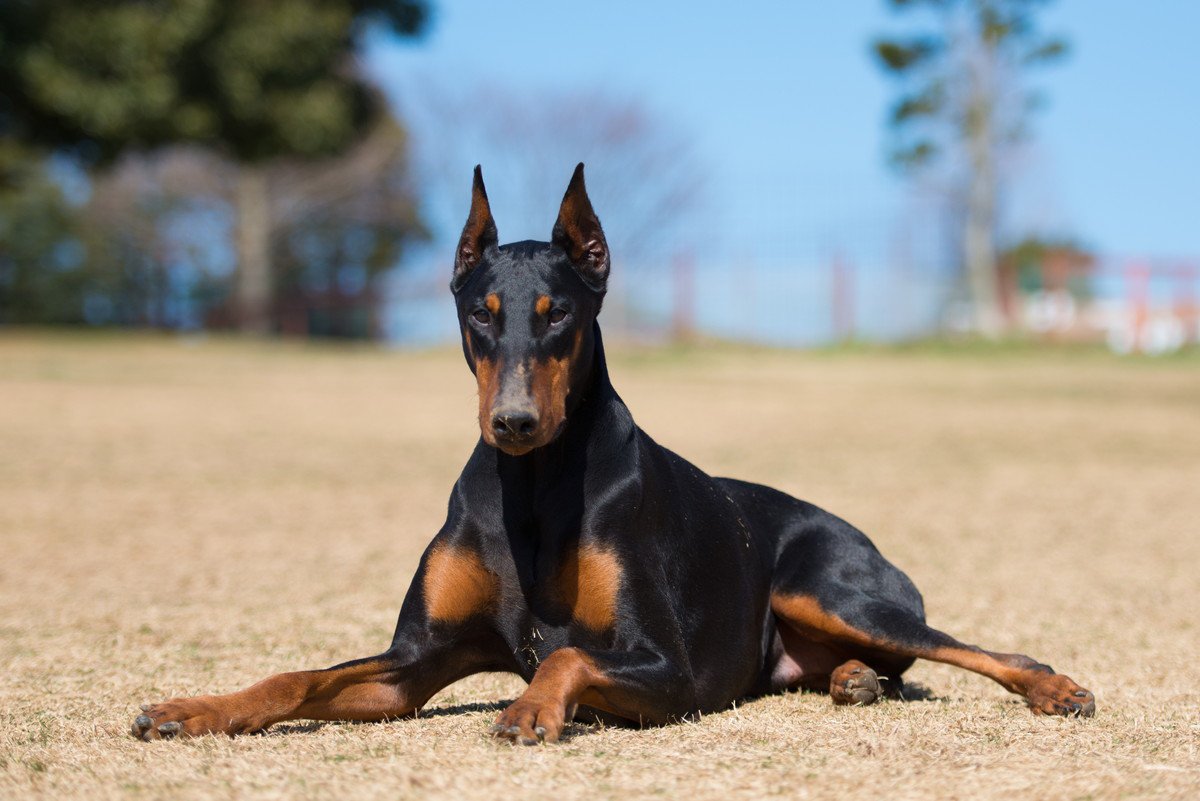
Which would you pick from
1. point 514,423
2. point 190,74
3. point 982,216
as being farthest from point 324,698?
point 982,216

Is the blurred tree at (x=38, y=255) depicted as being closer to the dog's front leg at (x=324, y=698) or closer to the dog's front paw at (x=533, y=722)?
the dog's front leg at (x=324, y=698)

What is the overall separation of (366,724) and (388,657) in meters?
0.18

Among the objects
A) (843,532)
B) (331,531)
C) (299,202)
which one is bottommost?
(331,531)

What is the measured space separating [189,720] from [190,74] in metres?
21.5

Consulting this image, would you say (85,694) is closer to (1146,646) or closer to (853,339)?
(1146,646)

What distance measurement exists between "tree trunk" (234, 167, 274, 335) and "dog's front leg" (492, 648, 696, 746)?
39281 mm

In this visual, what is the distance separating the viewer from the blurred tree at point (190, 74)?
21.6 meters

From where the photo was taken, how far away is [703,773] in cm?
318

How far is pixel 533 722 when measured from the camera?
10.6ft

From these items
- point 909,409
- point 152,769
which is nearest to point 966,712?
point 152,769

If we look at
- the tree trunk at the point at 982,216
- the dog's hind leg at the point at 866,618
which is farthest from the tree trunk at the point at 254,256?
the dog's hind leg at the point at 866,618

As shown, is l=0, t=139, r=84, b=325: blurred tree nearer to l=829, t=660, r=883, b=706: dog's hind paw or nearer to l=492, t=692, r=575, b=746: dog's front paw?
l=829, t=660, r=883, b=706: dog's hind paw

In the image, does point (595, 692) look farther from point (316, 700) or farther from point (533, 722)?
point (316, 700)

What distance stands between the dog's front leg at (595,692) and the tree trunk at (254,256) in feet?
129
